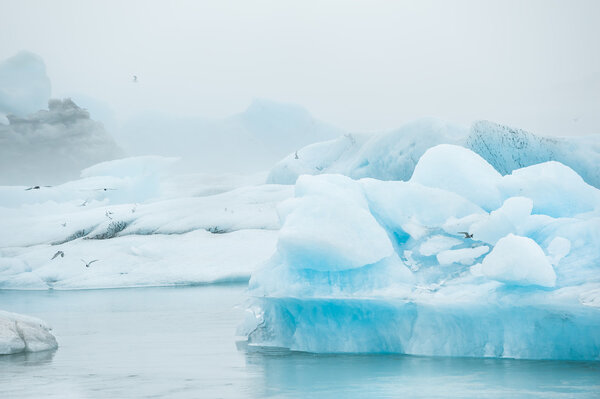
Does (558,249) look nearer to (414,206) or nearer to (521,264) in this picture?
(521,264)

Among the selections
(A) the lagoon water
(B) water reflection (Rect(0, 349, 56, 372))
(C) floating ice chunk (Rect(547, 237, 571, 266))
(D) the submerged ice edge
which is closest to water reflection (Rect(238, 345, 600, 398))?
(A) the lagoon water

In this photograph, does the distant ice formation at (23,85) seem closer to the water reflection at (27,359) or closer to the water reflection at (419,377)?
the water reflection at (27,359)

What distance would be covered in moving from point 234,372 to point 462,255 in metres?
2.53

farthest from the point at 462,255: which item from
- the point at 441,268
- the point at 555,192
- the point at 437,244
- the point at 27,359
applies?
the point at 27,359

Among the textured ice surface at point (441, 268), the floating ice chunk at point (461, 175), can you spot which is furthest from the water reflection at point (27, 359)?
the floating ice chunk at point (461, 175)

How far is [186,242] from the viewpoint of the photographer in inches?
848

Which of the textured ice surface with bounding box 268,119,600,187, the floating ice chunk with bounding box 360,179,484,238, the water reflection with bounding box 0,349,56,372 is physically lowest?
the water reflection with bounding box 0,349,56,372

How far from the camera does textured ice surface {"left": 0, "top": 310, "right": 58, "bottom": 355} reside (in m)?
9.30

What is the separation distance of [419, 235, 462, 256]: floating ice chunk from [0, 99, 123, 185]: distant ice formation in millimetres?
47540

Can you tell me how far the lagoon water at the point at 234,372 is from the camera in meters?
6.18

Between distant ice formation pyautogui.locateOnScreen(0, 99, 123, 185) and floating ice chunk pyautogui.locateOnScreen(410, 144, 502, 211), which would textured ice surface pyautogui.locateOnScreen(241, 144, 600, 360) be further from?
distant ice formation pyautogui.locateOnScreen(0, 99, 123, 185)

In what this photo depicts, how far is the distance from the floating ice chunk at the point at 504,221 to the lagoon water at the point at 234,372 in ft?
4.11

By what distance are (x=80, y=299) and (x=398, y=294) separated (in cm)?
1117

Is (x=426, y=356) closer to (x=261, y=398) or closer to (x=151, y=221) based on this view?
(x=261, y=398)
